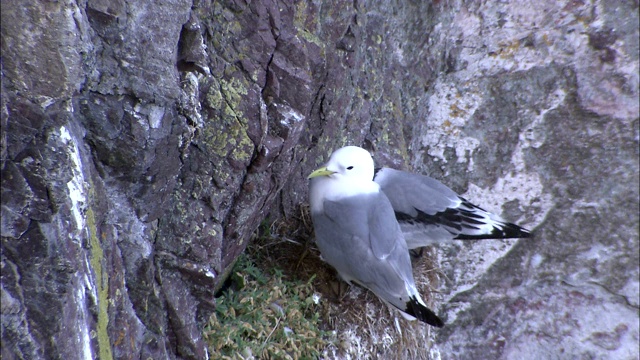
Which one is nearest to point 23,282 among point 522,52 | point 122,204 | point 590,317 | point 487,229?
point 122,204

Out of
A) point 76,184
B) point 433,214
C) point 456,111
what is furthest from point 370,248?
point 76,184

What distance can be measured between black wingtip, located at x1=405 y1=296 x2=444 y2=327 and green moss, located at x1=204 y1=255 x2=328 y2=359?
1.12 ft

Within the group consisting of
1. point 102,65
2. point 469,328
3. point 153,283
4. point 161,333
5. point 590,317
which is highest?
point 102,65

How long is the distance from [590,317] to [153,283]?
2437 millimetres

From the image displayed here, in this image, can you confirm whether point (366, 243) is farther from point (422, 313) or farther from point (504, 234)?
point (504, 234)

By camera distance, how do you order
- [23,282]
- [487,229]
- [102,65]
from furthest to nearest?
1. [487,229]
2. [102,65]
3. [23,282]

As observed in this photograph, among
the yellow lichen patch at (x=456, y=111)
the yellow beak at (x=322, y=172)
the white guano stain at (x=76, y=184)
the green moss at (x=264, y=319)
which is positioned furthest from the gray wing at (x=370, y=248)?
the white guano stain at (x=76, y=184)

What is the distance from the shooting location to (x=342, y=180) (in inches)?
99.7

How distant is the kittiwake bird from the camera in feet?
7.89

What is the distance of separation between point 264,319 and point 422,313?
0.58 meters

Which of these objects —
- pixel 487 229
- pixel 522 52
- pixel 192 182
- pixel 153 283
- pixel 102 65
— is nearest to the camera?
pixel 102 65

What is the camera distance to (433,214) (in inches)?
106

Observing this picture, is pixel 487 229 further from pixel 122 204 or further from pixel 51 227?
pixel 51 227

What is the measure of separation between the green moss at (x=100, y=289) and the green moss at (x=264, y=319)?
0.63 m
